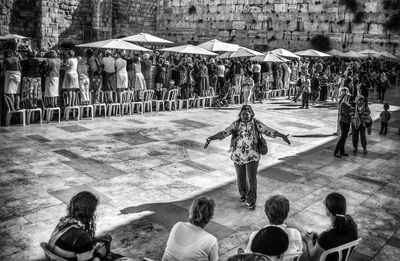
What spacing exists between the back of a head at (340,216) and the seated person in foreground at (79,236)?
6.47 ft

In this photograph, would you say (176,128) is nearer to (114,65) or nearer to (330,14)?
(114,65)

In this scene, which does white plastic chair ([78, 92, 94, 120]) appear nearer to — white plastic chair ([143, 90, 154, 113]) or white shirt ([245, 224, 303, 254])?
white plastic chair ([143, 90, 154, 113])

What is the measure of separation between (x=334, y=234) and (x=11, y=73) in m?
8.41

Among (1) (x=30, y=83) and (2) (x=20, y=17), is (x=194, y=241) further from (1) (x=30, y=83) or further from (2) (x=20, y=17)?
(2) (x=20, y=17)

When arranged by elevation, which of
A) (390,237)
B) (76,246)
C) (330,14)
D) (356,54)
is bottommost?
(390,237)

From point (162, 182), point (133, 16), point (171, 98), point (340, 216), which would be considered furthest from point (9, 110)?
point (133, 16)

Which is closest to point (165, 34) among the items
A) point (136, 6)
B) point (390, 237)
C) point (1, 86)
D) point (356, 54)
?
point (136, 6)

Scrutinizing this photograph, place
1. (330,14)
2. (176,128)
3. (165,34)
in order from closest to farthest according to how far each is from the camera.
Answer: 1. (176,128)
2. (330,14)
3. (165,34)

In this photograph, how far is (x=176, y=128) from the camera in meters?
11.2

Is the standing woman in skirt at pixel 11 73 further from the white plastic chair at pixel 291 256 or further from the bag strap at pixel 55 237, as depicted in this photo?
the white plastic chair at pixel 291 256

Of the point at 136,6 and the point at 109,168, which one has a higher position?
the point at 136,6

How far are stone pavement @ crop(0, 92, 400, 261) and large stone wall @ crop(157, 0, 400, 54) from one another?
16721 mm

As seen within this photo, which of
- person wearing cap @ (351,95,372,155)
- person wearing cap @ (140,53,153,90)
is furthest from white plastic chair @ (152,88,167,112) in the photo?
person wearing cap @ (351,95,372,155)

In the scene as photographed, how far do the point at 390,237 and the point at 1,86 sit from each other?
8670 mm
